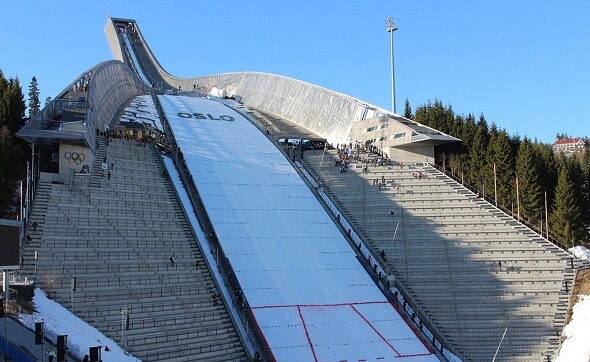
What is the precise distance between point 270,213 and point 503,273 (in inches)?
380

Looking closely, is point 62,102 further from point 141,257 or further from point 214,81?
point 214,81

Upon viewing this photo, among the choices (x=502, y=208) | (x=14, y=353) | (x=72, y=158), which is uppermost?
(x=72, y=158)

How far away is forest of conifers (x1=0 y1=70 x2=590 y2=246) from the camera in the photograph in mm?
30281

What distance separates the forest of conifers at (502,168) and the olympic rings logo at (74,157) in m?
2.26

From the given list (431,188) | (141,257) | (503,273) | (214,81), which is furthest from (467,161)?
(214,81)

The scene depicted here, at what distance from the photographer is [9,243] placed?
1312 cm

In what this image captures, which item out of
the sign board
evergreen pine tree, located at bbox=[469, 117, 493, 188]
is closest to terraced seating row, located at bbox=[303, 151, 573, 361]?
evergreen pine tree, located at bbox=[469, 117, 493, 188]

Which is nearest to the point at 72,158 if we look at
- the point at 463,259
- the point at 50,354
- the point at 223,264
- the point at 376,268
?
the point at 223,264

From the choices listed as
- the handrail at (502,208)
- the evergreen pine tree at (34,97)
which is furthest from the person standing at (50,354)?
the evergreen pine tree at (34,97)

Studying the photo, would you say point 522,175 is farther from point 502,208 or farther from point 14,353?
point 14,353

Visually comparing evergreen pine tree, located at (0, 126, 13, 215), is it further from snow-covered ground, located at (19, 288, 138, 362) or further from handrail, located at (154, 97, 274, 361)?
snow-covered ground, located at (19, 288, 138, 362)

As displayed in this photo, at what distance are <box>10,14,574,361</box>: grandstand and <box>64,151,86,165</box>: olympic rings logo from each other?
0.04m

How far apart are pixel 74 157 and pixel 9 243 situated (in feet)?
46.2

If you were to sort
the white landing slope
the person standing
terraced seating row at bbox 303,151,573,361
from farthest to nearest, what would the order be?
terraced seating row at bbox 303,151,573,361 → the white landing slope → the person standing
